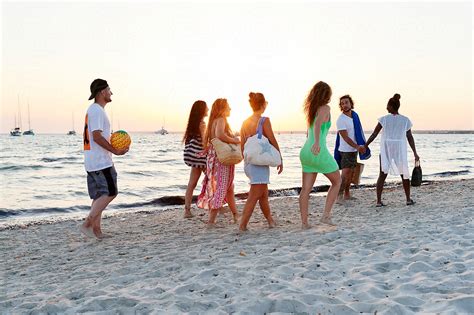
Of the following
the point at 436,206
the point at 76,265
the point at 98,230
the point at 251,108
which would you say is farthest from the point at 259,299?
the point at 436,206

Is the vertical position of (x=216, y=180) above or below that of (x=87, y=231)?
above

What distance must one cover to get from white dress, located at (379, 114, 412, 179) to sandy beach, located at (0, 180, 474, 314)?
1069mm

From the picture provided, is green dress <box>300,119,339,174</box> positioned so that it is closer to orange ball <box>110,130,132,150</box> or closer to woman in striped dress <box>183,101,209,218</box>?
woman in striped dress <box>183,101,209,218</box>

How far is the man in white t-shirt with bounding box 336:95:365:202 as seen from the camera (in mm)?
7922

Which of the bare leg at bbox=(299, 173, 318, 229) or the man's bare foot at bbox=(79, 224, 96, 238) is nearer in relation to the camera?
the bare leg at bbox=(299, 173, 318, 229)

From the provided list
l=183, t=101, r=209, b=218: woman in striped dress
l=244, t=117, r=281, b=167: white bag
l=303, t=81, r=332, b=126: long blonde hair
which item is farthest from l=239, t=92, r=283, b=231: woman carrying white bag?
l=183, t=101, r=209, b=218: woman in striped dress

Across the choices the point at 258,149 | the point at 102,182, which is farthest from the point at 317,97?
the point at 102,182

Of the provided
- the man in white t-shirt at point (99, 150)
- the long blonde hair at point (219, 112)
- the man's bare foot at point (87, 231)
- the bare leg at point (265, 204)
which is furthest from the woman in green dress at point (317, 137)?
the man's bare foot at point (87, 231)

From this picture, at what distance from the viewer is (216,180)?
6324 mm

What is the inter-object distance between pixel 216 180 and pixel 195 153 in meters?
0.88

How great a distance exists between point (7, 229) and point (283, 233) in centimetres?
→ 534

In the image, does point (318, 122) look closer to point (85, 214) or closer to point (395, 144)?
point (395, 144)

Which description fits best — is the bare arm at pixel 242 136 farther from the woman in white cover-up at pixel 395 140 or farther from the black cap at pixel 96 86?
the woman in white cover-up at pixel 395 140

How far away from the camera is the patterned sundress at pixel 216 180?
20.6 ft
